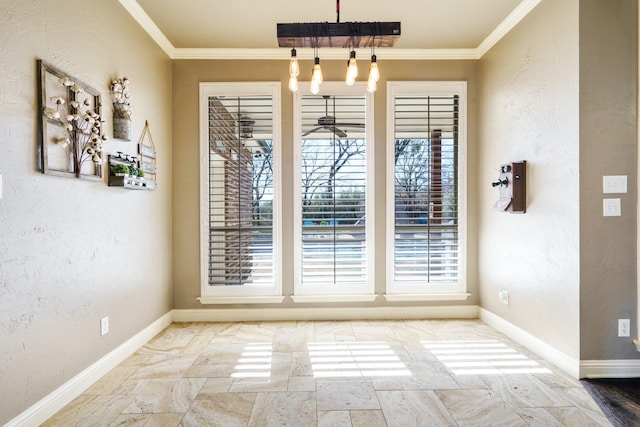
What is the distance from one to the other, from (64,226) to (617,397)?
3841mm

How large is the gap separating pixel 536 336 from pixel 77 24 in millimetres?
4329

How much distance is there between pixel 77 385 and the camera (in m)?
2.46

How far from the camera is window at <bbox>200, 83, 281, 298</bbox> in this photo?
400 centimetres

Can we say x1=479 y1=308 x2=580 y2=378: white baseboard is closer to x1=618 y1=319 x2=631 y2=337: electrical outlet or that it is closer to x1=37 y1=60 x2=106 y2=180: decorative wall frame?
x1=618 y1=319 x2=631 y2=337: electrical outlet

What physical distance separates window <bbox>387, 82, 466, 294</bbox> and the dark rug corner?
5.39ft

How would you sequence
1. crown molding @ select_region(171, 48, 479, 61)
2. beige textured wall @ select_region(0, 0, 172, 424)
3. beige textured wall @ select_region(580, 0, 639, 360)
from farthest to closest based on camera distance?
crown molding @ select_region(171, 48, 479, 61) < beige textured wall @ select_region(580, 0, 639, 360) < beige textured wall @ select_region(0, 0, 172, 424)

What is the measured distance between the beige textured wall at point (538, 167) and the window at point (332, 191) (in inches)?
51.9

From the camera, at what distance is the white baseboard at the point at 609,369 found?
265 cm

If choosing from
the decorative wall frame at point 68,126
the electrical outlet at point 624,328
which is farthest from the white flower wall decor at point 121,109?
the electrical outlet at point 624,328

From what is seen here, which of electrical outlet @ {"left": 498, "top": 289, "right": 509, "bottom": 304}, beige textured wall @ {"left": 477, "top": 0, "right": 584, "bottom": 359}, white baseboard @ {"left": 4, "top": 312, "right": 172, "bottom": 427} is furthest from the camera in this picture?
electrical outlet @ {"left": 498, "top": 289, "right": 509, "bottom": 304}

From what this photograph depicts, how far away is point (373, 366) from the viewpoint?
9.48 feet

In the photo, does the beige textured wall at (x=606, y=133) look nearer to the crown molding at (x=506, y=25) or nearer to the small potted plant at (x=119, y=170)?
the crown molding at (x=506, y=25)

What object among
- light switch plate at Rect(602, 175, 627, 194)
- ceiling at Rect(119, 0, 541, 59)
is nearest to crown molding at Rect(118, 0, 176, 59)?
ceiling at Rect(119, 0, 541, 59)

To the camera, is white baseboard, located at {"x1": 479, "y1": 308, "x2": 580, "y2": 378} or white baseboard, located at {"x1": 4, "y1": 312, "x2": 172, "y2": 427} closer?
white baseboard, located at {"x1": 4, "y1": 312, "x2": 172, "y2": 427}
